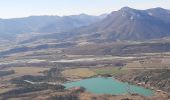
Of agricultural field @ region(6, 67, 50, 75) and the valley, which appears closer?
the valley

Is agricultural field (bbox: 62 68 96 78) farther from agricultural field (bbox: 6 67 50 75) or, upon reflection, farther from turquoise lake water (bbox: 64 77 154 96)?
agricultural field (bbox: 6 67 50 75)

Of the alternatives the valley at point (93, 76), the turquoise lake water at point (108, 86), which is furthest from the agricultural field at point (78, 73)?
the turquoise lake water at point (108, 86)

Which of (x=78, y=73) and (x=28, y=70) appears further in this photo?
(x=28, y=70)

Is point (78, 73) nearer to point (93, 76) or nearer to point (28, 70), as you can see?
point (93, 76)

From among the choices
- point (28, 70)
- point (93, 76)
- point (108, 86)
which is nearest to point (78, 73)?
point (93, 76)

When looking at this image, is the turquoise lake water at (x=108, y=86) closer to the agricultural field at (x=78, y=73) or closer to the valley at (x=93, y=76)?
the valley at (x=93, y=76)

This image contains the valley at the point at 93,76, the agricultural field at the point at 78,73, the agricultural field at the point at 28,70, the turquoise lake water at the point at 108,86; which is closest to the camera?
the valley at the point at 93,76

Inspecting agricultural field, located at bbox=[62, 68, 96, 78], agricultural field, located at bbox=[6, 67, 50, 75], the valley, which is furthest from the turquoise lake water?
agricultural field, located at bbox=[6, 67, 50, 75]

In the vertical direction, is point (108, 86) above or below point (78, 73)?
below
